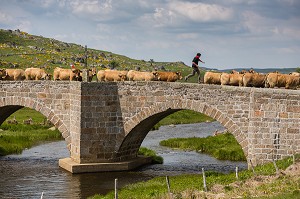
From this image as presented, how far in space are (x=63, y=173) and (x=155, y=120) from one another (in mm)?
7930

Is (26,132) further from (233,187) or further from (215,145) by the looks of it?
(233,187)

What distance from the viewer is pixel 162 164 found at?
139 ft

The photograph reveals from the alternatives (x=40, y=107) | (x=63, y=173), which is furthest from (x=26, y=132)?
(x=63, y=173)

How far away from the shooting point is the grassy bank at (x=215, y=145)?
44941 millimetres

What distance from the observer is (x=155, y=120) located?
40781 mm

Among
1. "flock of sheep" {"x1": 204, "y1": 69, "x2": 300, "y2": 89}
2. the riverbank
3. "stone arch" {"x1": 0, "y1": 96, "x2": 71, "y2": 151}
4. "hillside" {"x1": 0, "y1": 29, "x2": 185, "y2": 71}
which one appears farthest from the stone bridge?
"hillside" {"x1": 0, "y1": 29, "x2": 185, "y2": 71}

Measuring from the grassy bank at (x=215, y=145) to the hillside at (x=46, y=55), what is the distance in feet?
191

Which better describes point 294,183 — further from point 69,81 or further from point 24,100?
point 24,100

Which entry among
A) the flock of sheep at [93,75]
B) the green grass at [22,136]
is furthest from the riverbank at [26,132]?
the flock of sheep at [93,75]

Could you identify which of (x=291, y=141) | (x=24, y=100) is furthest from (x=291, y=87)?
(x=24, y=100)

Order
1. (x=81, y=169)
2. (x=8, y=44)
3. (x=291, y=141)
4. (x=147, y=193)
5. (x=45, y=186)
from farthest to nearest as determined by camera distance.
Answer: (x=8, y=44), (x=81, y=169), (x=45, y=186), (x=291, y=141), (x=147, y=193)

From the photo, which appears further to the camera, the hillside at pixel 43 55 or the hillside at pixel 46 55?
the hillside at pixel 43 55

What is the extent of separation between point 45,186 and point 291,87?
16.4 meters

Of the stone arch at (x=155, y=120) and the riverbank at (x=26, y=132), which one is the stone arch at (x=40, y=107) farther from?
the riverbank at (x=26, y=132)
